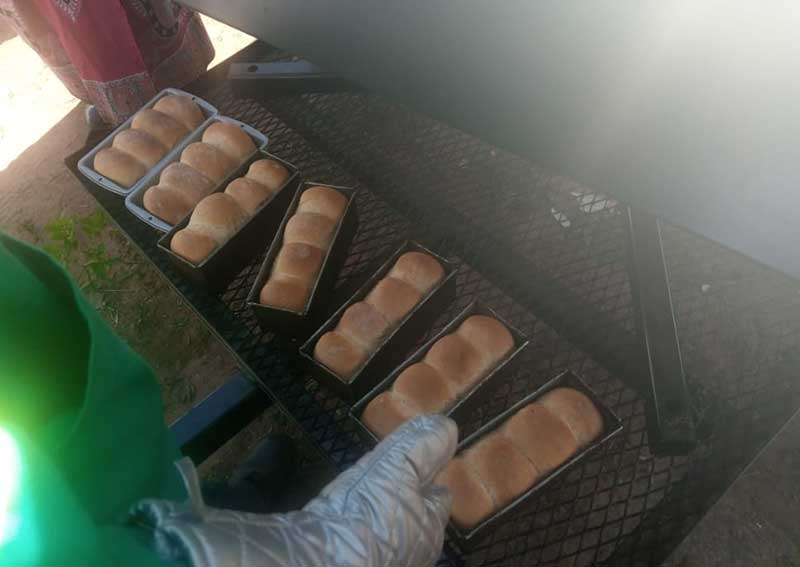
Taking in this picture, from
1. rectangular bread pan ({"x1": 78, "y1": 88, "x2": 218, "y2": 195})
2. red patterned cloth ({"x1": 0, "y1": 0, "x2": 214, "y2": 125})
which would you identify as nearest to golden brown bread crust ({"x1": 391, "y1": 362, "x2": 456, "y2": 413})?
rectangular bread pan ({"x1": 78, "y1": 88, "x2": 218, "y2": 195})

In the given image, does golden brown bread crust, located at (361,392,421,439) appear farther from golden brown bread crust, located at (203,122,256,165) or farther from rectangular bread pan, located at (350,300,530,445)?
golden brown bread crust, located at (203,122,256,165)

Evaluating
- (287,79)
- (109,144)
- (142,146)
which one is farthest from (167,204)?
(287,79)

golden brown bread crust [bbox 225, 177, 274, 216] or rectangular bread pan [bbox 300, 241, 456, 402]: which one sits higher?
golden brown bread crust [bbox 225, 177, 274, 216]

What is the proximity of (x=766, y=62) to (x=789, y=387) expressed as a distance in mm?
1043

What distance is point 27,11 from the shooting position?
7.50 ft

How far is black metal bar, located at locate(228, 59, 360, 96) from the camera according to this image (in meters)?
1.78

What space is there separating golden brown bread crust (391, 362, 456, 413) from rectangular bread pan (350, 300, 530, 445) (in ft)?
0.08

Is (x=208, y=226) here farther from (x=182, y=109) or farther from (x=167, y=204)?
(x=182, y=109)

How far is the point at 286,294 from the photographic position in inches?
65.9

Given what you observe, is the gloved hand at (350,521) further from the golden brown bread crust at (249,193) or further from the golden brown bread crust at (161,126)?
the golden brown bread crust at (161,126)

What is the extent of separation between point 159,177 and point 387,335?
1.07 m

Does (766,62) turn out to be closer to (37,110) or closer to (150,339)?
(150,339)

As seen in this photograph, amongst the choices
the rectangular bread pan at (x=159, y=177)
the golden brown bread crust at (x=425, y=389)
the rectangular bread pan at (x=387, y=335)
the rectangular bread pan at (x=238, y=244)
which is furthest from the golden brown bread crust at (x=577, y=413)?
the rectangular bread pan at (x=159, y=177)

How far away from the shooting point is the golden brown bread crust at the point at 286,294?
1.67 metres
